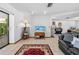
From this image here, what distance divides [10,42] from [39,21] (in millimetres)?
4609

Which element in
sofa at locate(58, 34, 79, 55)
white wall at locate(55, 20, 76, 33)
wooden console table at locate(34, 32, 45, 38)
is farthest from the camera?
white wall at locate(55, 20, 76, 33)

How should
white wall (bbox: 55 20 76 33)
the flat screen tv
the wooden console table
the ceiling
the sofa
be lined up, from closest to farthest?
the sofa < the ceiling < the wooden console table < the flat screen tv < white wall (bbox: 55 20 76 33)

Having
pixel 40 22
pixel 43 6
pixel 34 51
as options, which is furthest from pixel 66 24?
pixel 34 51

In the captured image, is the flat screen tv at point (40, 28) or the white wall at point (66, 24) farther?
the white wall at point (66, 24)

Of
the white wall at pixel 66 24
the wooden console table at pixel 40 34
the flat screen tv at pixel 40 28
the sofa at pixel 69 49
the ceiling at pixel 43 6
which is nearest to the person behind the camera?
the sofa at pixel 69 49

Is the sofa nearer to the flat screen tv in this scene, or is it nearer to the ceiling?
the ceiling

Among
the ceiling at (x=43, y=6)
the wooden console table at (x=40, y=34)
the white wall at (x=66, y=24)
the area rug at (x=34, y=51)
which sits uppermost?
the ceiling at (x=43, y=6)

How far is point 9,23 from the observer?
6539 millimetres

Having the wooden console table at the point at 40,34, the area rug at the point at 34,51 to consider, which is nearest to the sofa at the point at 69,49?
the area rug at the point at 34,51

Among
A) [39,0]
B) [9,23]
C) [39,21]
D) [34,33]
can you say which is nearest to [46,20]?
[39,21]

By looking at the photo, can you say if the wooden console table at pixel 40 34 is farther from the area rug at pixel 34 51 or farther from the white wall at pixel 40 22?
the area rug at pixel 34 51

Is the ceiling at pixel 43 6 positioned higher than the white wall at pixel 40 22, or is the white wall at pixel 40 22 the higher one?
the ceiling at pixel 43 6

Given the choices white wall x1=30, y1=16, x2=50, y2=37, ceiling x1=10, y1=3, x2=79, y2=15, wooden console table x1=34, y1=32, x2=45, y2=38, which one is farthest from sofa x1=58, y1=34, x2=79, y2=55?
white wall x1=30, y1=16, x2=50, y2=37
